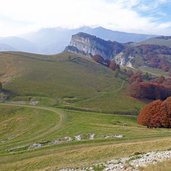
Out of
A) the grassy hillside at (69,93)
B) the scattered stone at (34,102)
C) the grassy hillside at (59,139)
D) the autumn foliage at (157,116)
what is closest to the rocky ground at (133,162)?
the grassy hillside at (59,139)

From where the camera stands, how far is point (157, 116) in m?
113

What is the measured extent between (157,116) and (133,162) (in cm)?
7309

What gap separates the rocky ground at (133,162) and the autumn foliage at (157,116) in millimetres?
66201

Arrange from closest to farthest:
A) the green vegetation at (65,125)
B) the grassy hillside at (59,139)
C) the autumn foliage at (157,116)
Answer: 1. the grassy hillside at (59,139)
2. the green vegetation at (65,125)
3. the autumn foliage at (157,116)

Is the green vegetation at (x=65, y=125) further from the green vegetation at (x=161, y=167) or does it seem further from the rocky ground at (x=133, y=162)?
the green vegetation at (x=161, y=167)

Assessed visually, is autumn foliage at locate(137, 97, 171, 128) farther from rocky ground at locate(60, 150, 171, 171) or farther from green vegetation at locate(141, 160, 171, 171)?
green vegetation at locate(141, 160, 171, 171)

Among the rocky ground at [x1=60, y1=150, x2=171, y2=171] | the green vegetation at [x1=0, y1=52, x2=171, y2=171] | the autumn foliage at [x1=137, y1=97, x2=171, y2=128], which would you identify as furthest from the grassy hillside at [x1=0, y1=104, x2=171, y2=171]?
the autumn foliage at [x1=137, y1=97, x2=171, y2=128]

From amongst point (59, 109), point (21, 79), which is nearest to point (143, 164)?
point (59, 109)

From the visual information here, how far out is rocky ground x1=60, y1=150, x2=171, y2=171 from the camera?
41125mm

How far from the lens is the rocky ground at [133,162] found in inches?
1619

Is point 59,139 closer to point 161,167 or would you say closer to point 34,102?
point 161,167

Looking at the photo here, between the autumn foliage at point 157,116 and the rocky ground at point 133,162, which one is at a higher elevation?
the rocky ground at point 133,162

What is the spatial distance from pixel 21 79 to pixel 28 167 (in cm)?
13758

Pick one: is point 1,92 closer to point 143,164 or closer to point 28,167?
point 28,167
